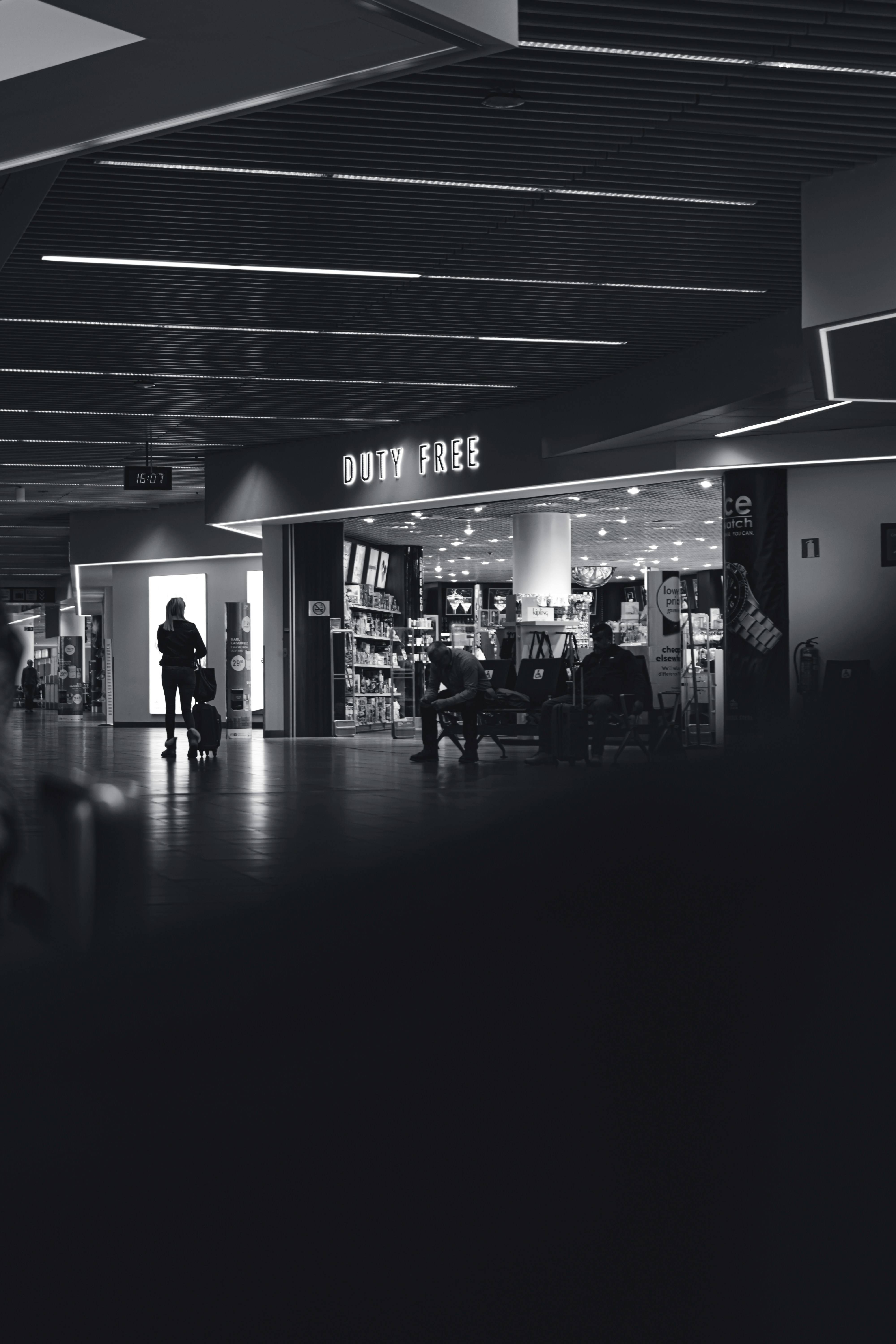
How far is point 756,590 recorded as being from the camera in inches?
604

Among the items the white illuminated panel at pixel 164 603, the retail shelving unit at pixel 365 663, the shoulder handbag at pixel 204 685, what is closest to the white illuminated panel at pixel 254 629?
the white illuminated panel at pixel 164 603

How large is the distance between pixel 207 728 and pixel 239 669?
9.04m

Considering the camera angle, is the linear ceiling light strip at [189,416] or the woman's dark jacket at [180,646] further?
the linear ceiling light strip at [189,416]

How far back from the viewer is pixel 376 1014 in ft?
9.53

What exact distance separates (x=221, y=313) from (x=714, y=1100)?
10.5 meters

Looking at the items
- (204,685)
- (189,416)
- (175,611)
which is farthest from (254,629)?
(175,611)

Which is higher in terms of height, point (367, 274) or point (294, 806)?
point (367, 274)

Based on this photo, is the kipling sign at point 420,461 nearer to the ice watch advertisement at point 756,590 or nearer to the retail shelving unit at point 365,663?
the retail shelving unit at point 365,663

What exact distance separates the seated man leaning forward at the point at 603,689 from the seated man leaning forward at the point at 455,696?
619 mm

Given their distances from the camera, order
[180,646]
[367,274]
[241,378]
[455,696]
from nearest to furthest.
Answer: [367,274] < [455,696] < [241,378] < [180,646]

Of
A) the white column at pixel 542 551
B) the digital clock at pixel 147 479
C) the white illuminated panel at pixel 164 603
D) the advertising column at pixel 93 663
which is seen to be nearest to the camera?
the digital clock at pixel 147 479

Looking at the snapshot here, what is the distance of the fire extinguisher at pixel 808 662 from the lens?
47.8 ft

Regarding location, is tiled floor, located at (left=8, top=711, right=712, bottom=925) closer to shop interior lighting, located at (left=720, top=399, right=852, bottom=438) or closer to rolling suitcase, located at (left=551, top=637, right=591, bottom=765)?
rolling suitcase, located at (left=551, top=637, right=591, bottom=765)

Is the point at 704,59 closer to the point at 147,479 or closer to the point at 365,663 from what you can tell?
the point at 147,479
